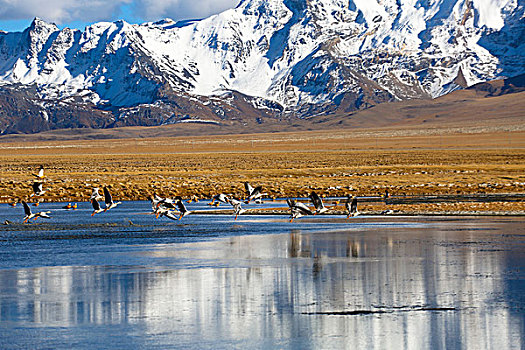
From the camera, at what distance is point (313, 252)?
70.2 ft

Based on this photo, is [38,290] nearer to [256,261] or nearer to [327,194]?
[256,261]

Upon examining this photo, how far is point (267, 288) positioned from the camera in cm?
1636

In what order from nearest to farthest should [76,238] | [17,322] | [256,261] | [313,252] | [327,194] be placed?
[17,322] → [256,261] → [313,252] → [76,238] → [327,194]

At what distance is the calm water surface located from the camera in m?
12.6

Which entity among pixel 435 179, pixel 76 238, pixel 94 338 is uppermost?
pixel 435 179

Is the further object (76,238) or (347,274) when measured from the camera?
(76,238)

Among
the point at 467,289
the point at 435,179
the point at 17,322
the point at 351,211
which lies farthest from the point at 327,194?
the point at 17,322

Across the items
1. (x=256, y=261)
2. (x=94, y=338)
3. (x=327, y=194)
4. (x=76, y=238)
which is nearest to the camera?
(x=94, y=338)

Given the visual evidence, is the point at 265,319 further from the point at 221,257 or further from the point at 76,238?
the point at 76,238

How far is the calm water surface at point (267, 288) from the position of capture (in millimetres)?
12578

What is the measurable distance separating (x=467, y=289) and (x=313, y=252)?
6165 mm

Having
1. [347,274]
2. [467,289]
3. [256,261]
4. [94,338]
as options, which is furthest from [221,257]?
[94,338]

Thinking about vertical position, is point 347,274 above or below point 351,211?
below

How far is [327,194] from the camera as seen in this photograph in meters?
43.8
